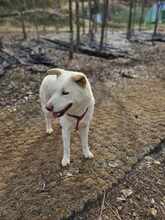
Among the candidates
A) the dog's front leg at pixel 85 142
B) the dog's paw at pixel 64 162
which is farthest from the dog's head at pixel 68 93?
the dog's paw at pixel 64 162

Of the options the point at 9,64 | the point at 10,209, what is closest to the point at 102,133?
the point at 10,209

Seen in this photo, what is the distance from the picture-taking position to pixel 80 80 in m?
2.33

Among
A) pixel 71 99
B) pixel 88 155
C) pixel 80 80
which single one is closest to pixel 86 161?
pixel 88 155

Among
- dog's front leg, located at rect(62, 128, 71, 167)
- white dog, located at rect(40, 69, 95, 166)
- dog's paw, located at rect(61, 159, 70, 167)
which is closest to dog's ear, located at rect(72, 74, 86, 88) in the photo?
white dog, located at rect(40, 69, 95, 166)

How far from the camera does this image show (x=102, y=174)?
2965mm

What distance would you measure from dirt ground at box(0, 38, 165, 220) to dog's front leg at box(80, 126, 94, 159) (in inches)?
2.7

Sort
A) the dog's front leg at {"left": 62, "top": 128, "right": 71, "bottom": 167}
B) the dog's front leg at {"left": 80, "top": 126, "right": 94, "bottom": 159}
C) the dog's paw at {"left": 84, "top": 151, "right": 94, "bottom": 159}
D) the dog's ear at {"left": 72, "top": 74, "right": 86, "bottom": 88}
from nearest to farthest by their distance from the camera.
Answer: the dog's ear at {"left": 72, "top": 74, "right": 86, "bottom": 88} → the dog's front leg at {"left": 62, "top": 128, "right": 71, "bottom": 167} → the dog's front leg at {"left": 80, "top": 126, "right": 94, "bottom": 159} → the dog's paw at {"left": 84, "top": 151, "right": 94, "bottom": 159}

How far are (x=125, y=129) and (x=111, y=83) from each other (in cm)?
201

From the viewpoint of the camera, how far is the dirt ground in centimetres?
260

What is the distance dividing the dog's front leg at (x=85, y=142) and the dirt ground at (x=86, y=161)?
68 mm

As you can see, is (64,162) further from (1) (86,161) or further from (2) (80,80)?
(2) (80,80)

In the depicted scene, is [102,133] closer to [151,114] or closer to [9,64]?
[151,114]

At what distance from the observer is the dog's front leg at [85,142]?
2.94 metres

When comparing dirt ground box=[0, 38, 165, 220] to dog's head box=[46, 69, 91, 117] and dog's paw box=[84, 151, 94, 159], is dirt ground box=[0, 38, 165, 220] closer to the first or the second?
dog's paw box=[84, 151, 94, 159]
